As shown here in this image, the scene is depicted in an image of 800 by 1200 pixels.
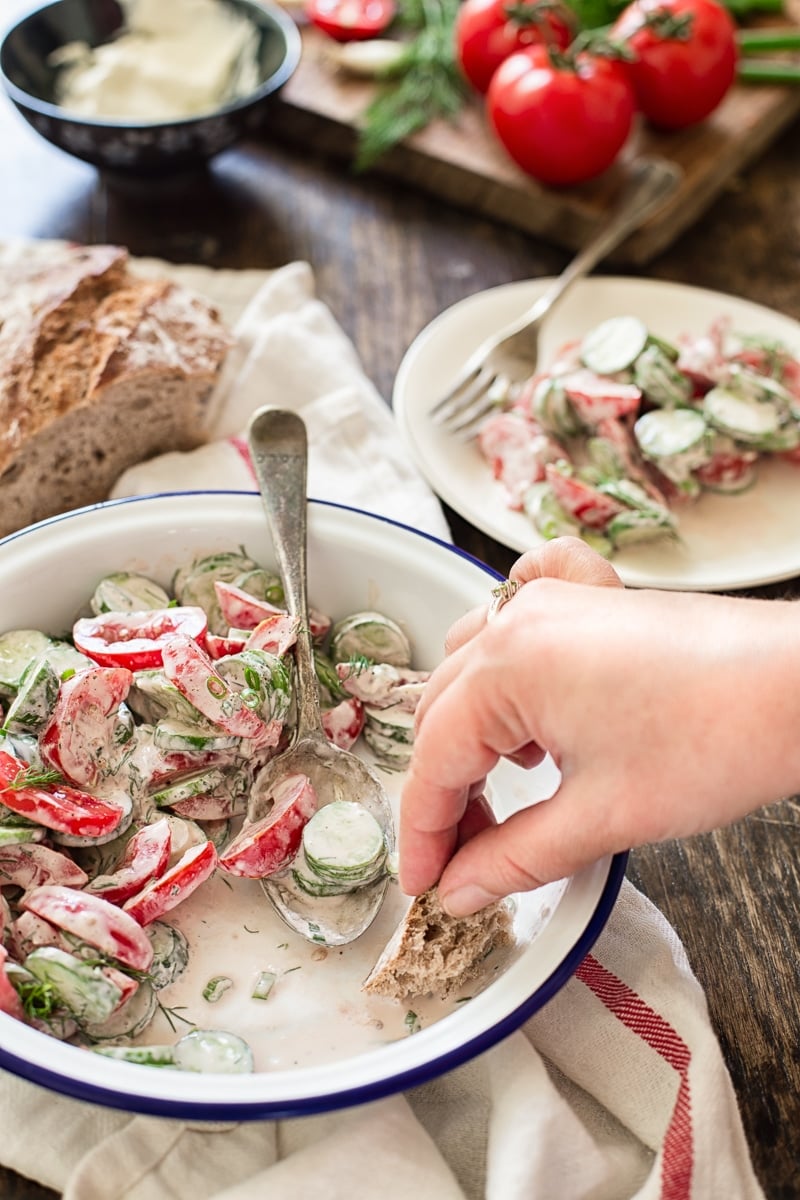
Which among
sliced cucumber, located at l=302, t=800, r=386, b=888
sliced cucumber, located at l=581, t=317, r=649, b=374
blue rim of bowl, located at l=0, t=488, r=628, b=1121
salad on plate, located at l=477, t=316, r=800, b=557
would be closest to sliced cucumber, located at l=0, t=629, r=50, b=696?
sliced cucumber, located at l=302, t=800, r=386, b=888

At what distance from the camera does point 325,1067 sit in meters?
1.23

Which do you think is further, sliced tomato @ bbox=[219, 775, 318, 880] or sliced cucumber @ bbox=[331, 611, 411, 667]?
sliced cucumber @ bbox=[331, 611, 411, 667]

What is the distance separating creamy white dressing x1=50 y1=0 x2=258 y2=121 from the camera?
2754 mm

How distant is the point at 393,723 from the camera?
5.57ft

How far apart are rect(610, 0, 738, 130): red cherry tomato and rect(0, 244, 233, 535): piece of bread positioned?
130 cm

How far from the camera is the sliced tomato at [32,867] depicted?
1.43 meters

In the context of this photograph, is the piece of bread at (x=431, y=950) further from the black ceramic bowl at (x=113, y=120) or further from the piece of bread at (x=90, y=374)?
the black ceramic bowl at (x=113, y=120)

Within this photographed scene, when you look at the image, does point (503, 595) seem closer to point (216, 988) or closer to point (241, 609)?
point (241, 609)

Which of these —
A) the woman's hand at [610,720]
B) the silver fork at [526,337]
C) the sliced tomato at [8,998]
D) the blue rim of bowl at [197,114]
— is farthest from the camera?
the blue rim of bowl at [197,114]

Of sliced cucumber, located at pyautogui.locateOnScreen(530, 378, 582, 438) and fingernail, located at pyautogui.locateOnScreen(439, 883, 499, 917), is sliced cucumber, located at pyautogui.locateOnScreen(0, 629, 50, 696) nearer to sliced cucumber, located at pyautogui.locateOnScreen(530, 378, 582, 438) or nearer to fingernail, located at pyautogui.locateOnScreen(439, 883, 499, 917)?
fingernail, located at pyautogui.locateOnScreen(439, 883, 499, 917)

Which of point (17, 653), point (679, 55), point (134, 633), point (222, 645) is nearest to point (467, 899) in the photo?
point (222, 645)

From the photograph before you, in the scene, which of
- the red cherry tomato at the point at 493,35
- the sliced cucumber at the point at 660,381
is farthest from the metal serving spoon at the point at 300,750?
the red cherry tomato at the point at 493,35

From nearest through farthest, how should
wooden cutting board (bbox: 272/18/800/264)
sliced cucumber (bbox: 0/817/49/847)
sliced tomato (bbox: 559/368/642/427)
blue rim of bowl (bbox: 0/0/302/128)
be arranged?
sliced cucumber (bbox: 0/817/49/847) → sliced tomato (bbox: 559/368/642/427) → blue rim of bowl (bbox: 0/0/302/128) → wooden cutting board (bbox: 272/18/800/264)

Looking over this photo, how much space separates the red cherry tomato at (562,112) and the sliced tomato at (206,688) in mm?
1651
